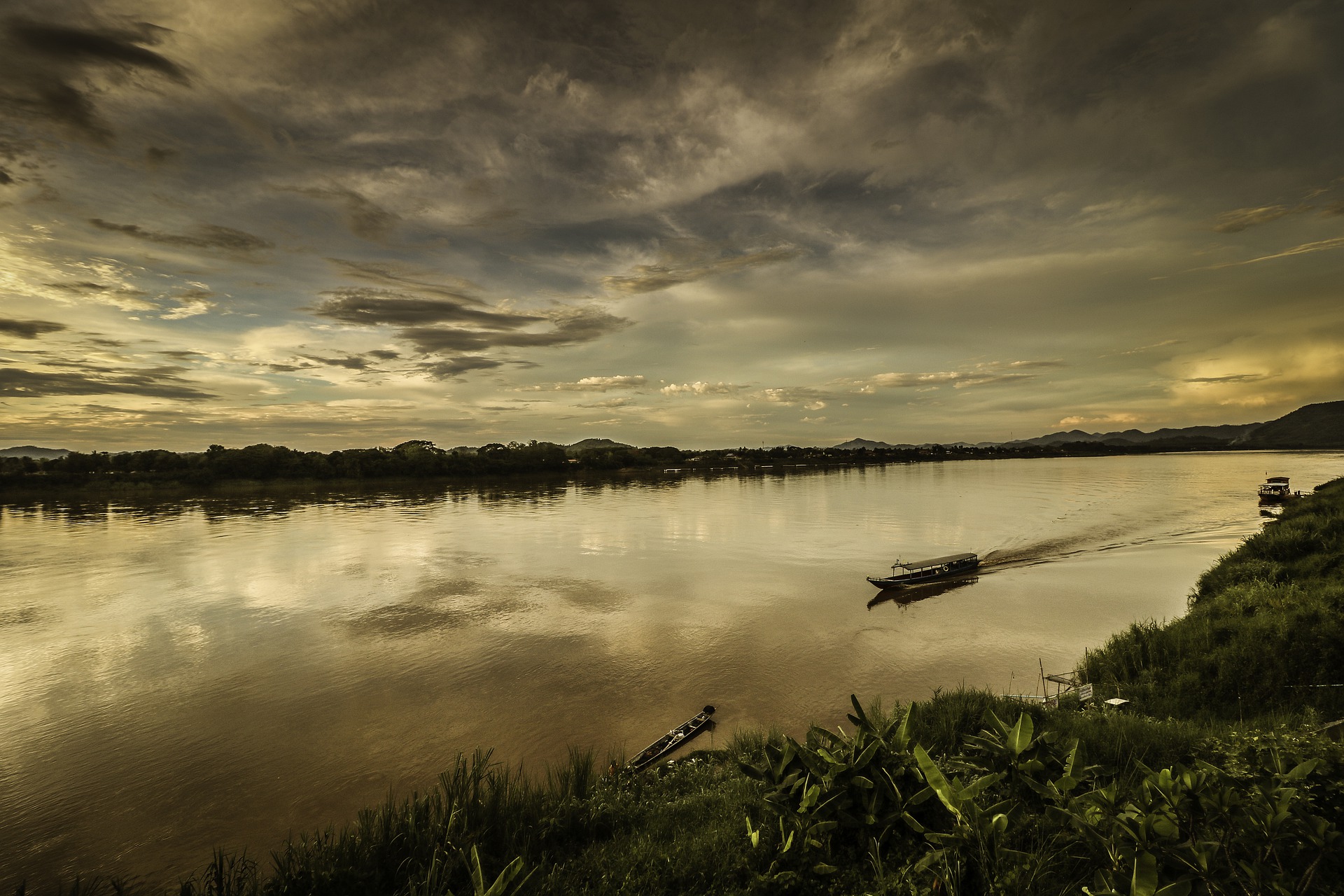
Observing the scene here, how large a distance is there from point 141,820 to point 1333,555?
3487 centimetres

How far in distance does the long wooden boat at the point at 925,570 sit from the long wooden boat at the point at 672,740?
62.7 ft

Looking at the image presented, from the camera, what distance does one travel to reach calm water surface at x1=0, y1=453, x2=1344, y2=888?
14.2 meters

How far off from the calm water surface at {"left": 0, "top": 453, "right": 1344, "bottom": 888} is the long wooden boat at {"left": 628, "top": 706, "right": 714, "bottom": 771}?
566 mm

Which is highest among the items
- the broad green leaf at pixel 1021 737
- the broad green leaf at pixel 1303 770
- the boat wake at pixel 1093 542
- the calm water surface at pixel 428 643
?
the broad green leaf at pixel 1303 770

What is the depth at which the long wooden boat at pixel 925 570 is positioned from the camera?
3191cm

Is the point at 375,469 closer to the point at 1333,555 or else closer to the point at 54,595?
the point at 54,595

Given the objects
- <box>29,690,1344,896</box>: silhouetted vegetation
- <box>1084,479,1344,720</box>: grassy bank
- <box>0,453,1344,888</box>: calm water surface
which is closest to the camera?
<box>29,690,1344,896</box>: silhouetted vegetation

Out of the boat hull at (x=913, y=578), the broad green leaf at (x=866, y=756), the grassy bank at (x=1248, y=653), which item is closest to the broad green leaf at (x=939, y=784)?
the broad green leaf at (x=866, y=756)

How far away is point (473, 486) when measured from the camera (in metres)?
115

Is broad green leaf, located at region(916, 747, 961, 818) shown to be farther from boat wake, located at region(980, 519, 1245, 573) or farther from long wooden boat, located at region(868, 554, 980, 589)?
boat wake, located at region(980, 519, 1245, 573)

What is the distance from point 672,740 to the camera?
1429 cm

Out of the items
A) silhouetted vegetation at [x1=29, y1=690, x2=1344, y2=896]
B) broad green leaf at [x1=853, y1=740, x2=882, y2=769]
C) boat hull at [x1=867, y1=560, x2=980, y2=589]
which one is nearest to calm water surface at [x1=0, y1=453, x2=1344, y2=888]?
boat hull at [x1=867, y1=560, x2=980, y2=589]

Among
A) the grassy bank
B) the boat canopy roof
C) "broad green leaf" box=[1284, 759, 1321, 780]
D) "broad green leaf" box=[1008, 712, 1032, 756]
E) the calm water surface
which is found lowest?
the calm water surface

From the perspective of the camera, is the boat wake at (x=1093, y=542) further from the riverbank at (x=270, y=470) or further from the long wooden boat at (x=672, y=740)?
the riverbank at (x=270, y=470)
